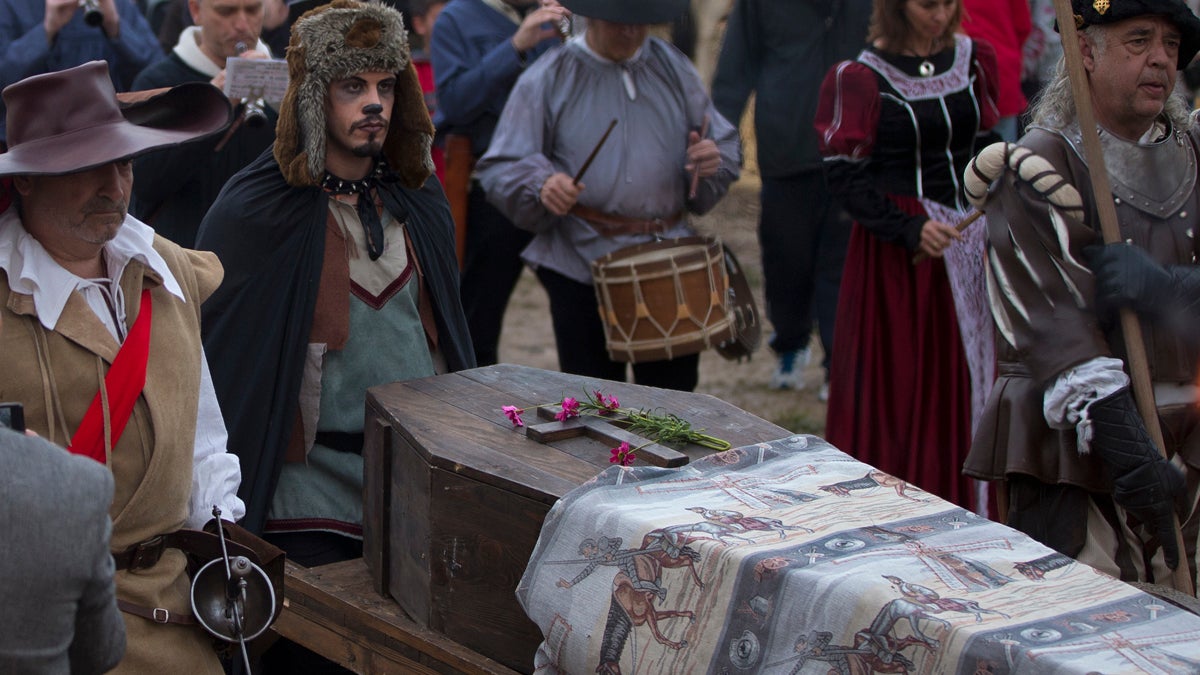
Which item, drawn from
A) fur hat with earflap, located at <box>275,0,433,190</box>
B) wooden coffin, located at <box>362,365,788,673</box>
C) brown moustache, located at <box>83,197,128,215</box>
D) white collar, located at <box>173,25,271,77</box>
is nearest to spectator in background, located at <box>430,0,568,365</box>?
white collar, located at <box>173,25,271,77</box>

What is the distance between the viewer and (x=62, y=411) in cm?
298

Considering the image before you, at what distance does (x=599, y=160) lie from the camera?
5.65m

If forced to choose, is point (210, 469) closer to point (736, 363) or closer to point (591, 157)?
point (591, 157)

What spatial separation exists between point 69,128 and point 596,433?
4.22 ft

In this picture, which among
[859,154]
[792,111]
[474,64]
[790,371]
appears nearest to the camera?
[859,154]

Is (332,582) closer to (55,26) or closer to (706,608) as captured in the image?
(706,608)

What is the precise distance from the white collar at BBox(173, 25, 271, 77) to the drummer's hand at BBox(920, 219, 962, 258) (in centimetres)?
243

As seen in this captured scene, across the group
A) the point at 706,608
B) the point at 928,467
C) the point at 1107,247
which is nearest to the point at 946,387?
the point at 928,467

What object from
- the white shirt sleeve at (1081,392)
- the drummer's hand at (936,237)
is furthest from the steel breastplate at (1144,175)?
the drummer's hand at (936,237)

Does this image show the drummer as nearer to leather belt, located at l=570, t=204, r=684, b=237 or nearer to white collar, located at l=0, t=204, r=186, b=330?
leather belt, located at l=570, t=204, r=684, b=237

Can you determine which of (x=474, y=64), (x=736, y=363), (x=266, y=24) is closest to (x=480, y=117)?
(x=474, y=64)

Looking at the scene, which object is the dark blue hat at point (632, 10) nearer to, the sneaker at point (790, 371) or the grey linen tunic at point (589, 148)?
the grey linen tunic at point (589, 148)

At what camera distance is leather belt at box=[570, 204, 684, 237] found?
18.6 feet

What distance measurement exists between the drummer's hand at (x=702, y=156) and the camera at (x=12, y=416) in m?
3.44
